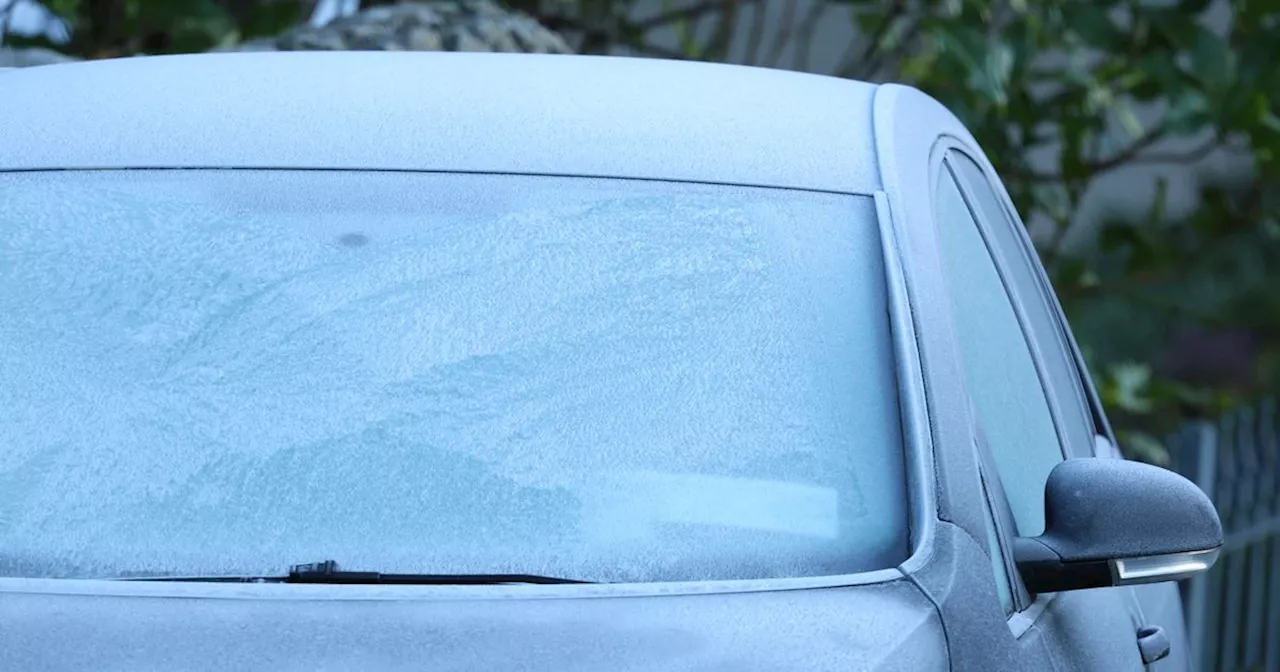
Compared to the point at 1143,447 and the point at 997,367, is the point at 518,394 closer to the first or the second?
the point at 997,367

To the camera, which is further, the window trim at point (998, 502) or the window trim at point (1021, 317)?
the window trim at point (1021, 317)

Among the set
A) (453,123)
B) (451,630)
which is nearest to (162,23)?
(453,123)

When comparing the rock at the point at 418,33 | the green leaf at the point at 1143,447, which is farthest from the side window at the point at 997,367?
the green leaf at the point at 1143,447

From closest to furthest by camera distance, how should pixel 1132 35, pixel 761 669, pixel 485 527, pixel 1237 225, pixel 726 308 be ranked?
pixel 761 669 → pixel 485 527 → pixel 726 308 → pixel 1132 35 → pixel 1237 225

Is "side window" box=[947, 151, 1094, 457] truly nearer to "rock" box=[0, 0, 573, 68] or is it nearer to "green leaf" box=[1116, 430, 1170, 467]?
"rock" box=[0, 0, 573, 68]

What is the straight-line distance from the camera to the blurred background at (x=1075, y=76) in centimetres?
528

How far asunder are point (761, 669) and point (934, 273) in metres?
0.64

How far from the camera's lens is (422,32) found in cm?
515

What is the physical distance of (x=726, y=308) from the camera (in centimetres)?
220

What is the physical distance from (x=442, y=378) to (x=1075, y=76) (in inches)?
160

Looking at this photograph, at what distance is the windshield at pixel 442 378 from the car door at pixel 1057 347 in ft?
2.09

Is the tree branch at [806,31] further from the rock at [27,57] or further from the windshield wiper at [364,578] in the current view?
the windshield wiper at [364,578]

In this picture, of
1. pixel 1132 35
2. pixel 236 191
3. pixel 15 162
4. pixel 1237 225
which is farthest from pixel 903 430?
pixel 1237 225

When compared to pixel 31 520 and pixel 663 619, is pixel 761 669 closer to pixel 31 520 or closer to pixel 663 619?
pixel 663 619
